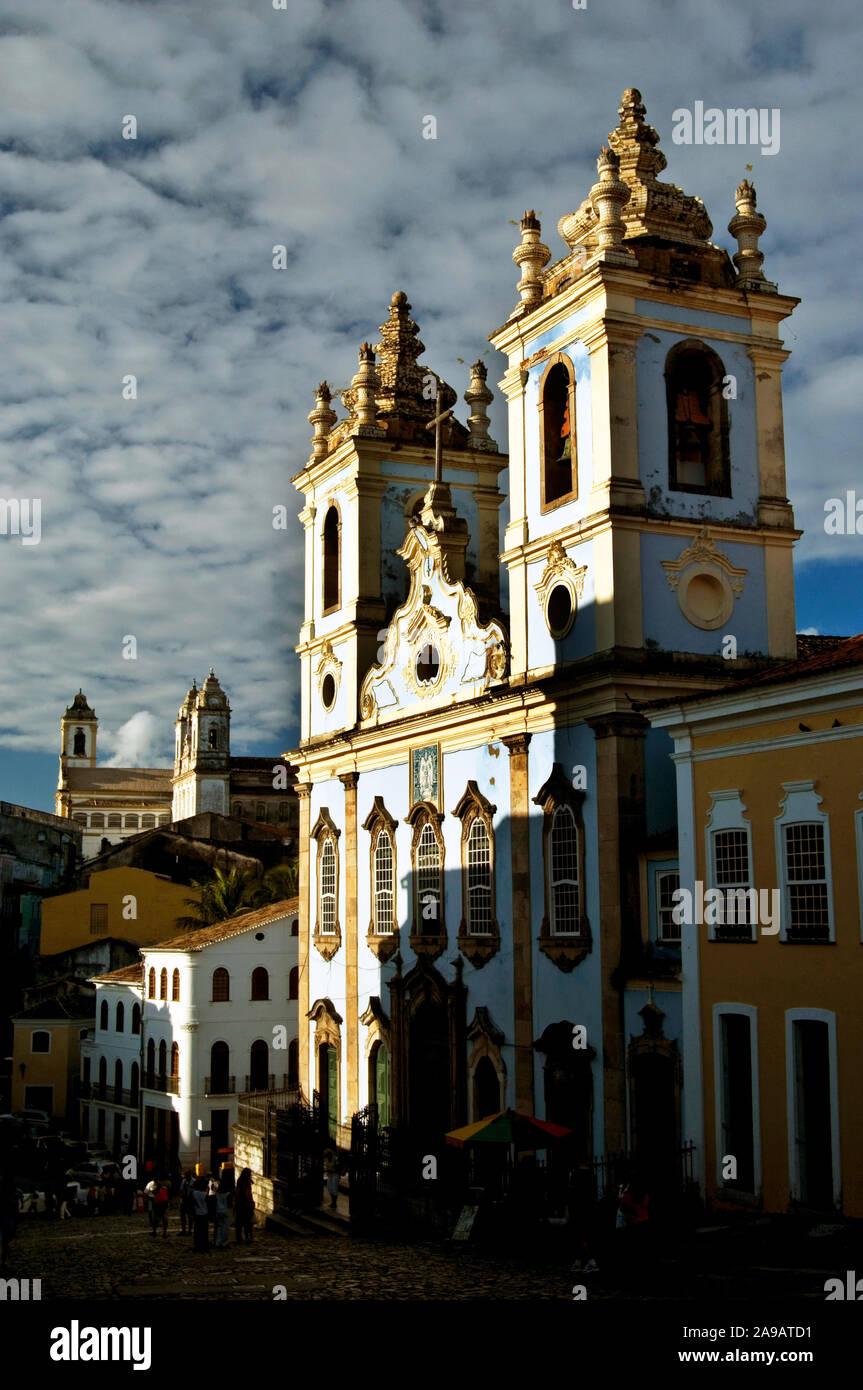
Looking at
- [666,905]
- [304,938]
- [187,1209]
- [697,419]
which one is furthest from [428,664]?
[187,1209]

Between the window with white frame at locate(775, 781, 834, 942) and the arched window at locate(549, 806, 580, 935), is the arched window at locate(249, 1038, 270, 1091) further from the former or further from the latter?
the window with white frame at locate(775, 781, 834, 942)

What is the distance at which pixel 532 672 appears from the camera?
2631 cm

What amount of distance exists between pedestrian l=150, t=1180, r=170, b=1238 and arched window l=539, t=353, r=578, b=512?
14.9 metres

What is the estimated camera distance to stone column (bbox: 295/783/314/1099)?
35062 mm

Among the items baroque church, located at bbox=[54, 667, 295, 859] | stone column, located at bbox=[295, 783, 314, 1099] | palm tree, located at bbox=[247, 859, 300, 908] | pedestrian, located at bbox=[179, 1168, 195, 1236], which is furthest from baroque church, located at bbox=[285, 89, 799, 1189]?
baroque church, located at bbox=[54, 667, 295, 859]

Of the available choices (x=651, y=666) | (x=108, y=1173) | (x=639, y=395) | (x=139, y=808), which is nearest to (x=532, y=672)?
(x=651, y=666)

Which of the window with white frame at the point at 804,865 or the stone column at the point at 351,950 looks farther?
the stone column at the point at 351,950

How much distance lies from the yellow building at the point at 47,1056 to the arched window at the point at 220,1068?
10343 mm

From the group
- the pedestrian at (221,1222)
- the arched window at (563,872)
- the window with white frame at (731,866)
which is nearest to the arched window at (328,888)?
the pedestrian at (221,1222)

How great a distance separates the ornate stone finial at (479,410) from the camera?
3488cm

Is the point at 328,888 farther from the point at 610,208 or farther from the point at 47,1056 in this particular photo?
the point at 47,1056

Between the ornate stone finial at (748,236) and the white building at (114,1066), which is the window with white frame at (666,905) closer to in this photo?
the ornate stone finial at (748,236)

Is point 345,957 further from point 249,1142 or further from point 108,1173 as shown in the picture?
point 108,1173
